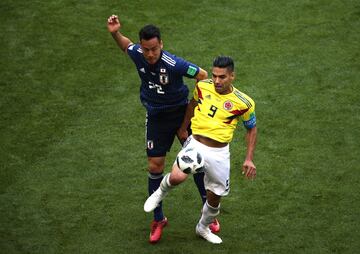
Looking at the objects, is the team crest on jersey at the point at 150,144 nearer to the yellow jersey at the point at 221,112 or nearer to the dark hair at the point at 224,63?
the yellow jersey at the point at 221,112

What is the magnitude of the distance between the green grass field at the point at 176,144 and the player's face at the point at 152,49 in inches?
78.3

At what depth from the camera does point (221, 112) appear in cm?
685

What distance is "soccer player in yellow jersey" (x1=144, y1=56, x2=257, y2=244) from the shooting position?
6.79m

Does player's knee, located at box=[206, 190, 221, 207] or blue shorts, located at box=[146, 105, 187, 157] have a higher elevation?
blue shorts, located at box=[146, 105, 187, 157]

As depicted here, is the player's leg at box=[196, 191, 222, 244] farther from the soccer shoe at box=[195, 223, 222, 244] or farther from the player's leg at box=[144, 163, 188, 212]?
the player's leg at box=[144, 163, 188, 212]

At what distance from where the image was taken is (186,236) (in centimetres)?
762

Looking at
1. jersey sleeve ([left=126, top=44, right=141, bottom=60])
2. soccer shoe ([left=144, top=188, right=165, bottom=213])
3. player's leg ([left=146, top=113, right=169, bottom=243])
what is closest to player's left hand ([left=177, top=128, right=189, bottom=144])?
player's leg ([left=146, top=113, right=169, bottom=243])

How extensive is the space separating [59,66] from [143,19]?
1.89m

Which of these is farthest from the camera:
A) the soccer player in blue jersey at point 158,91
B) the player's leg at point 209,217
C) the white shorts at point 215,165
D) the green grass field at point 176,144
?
the green grass field at point 176,144

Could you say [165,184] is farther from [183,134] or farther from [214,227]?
[214,227]

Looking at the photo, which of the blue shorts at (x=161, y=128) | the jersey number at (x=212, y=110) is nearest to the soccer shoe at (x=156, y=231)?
the blue shorts at (x=161, y=128)

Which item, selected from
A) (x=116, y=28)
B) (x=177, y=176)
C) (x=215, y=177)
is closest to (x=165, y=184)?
(x=177, y=176)

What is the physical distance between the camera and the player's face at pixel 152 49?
689cm

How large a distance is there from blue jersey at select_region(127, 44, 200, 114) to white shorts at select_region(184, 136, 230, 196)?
53 centimetres
